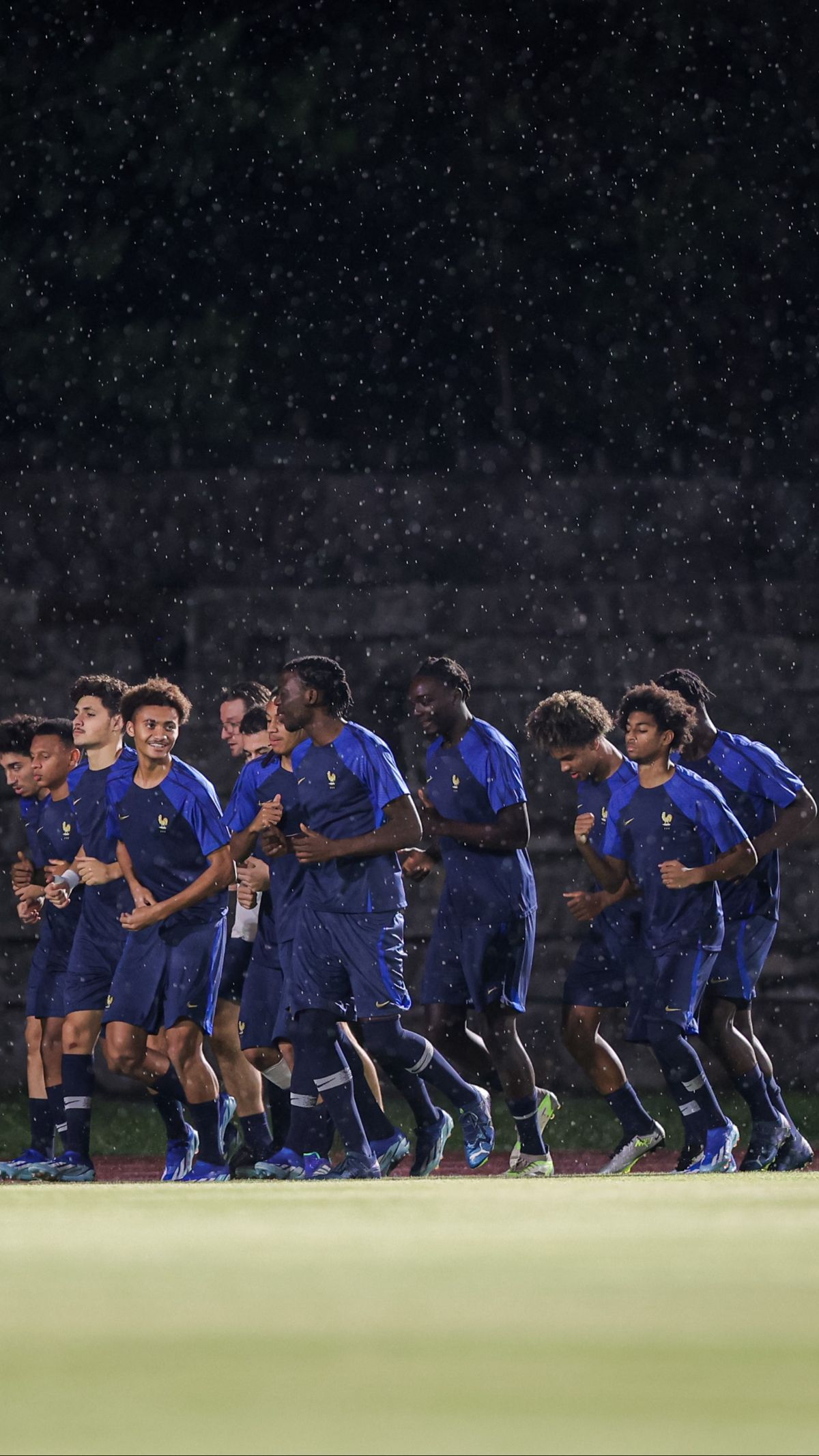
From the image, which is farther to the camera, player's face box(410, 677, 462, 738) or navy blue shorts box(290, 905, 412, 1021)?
player's face box(410, 677, 462, 738)

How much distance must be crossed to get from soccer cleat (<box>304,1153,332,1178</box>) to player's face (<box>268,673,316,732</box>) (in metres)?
1.26

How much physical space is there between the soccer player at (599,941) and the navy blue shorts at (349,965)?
83cm

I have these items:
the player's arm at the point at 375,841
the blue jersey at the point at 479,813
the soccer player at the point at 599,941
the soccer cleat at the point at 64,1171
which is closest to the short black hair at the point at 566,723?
the soccer player at the point at 599,941

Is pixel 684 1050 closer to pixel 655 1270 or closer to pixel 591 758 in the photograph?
pixel 591 758

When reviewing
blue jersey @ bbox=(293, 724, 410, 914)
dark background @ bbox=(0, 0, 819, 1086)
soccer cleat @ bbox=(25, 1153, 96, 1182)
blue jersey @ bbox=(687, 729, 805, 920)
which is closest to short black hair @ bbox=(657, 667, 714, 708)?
blue jersey @ bbox=(687, 729, 805, 920)

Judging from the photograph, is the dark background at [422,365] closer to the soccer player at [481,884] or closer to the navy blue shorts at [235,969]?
the navy blue shorts at [235,969]

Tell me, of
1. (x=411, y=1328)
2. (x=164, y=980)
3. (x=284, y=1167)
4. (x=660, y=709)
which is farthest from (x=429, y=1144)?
(x=411, y=1328)

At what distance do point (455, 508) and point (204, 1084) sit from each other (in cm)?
513

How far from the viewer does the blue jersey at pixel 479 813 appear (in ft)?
23.8

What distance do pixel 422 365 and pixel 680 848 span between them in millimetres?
6513

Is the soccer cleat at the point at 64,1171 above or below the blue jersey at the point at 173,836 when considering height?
below

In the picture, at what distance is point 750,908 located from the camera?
7.48 meters

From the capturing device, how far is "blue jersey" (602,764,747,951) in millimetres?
6988

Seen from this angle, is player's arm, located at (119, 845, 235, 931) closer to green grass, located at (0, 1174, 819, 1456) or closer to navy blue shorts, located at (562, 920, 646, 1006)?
navy blue shorts, located at (562, 920, 646, 1006)
